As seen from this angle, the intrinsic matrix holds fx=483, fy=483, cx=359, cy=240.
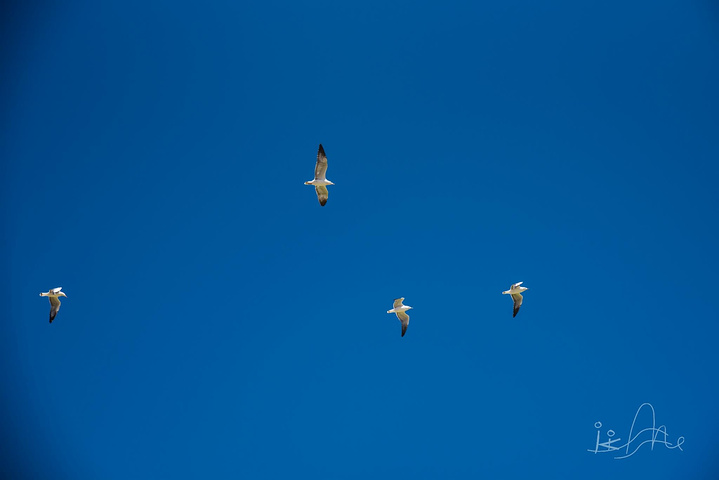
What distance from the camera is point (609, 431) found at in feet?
40.1

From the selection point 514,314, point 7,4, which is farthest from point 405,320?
point 7,4

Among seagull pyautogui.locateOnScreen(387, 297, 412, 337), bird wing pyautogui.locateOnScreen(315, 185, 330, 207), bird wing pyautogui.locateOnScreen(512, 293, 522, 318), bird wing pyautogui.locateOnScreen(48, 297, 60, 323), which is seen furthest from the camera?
bird wing pyautogui.locateOnScreen(512, 293, 522, 318)

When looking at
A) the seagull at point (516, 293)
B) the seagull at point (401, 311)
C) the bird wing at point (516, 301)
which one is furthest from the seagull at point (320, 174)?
the bird wing at point (516, 301)

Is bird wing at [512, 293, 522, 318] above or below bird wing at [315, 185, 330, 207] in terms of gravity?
below

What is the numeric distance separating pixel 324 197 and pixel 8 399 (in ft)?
30.1

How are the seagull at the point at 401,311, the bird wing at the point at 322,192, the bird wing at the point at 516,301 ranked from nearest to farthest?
the bird wing at the point at 322,192 < the seagull at the point at 401,311 < the bird wing at the point at 516,301

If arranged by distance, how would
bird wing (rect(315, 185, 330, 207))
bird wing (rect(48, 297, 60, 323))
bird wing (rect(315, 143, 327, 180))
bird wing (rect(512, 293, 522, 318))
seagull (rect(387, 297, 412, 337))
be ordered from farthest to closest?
bird wing (rect(512, 293, 522, 318))
bird wing (rect(48, 297, 60, 323))
seagull (rect(387, 297, 412, 337))
bird wing (rect(315, 185, 330, 207))
bird wing (rect(315, 143, 327, 180))

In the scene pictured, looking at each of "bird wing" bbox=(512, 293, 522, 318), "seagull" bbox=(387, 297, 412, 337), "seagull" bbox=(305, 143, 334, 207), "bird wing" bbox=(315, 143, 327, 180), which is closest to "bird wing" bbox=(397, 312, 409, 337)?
"seagull" bbox=(387, 297, 412, 337)

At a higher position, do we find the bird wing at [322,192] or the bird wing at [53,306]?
the bird wing at [322,192]

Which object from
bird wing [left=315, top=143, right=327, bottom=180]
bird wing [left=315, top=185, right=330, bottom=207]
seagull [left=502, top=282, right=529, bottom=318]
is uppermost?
bird wing [left=315, top=143, right=327, bottom=180]

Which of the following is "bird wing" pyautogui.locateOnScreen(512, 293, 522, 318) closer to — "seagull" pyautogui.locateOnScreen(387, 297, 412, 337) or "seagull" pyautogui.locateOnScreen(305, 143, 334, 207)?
"seagull" pyautogui.locateOnScreen(387, 297, 412, 337)

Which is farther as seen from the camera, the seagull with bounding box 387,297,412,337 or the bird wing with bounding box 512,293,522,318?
the bird wing with bounding box 512,293,522,318

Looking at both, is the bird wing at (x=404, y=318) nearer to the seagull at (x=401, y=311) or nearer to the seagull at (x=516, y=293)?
the seagull at (x=401, y=311)

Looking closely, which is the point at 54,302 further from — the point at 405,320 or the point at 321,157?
the point at 405,320
